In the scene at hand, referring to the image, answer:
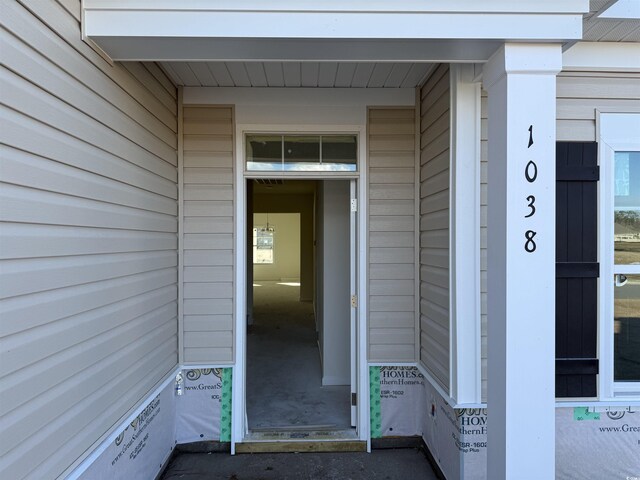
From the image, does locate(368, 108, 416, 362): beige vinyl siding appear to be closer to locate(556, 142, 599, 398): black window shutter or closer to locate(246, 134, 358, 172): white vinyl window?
locate(246, 134, 358, 172): white vinyl window

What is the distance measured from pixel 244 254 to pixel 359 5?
1.82 m

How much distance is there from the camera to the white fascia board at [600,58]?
2.28 metres

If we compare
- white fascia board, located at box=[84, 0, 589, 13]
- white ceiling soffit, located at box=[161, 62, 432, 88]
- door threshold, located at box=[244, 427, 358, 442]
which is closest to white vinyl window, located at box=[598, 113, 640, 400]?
white fascia board, located at box=[84, 0, 589, 13]

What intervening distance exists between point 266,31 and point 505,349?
1.68 meters

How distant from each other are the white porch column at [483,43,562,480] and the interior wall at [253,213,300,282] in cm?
1244

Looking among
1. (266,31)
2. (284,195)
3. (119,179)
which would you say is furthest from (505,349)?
(284,195)

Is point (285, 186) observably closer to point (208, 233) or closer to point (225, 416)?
point (208, 233)

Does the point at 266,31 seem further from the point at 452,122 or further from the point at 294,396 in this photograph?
the point at 294,396

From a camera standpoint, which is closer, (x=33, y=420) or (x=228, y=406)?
(x=33, y=420)

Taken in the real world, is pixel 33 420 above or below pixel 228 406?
above

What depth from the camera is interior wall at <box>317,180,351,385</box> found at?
13.1 feet

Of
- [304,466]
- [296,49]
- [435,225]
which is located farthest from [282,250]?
[296,49]

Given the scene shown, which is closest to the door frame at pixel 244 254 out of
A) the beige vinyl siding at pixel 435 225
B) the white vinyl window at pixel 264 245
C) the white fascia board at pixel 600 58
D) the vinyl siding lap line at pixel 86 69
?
the beige vinyl siding at pixel 435 225

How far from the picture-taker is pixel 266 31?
64.9 inches
